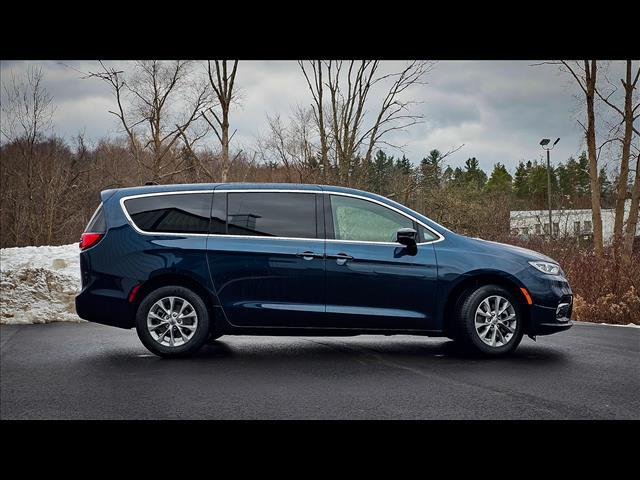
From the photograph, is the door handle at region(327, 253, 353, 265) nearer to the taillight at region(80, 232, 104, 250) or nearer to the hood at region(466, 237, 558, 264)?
the hood at region(466, 237, 558, 264)

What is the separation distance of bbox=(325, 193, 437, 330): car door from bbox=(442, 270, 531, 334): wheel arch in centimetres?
19

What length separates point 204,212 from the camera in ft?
23.5

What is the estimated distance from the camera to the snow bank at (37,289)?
36.0 feet

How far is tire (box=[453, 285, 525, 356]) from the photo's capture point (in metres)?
6.97

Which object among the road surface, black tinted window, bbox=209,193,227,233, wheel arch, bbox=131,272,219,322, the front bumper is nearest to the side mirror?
the road surface

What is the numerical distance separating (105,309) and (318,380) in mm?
2578

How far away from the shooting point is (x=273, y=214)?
7125mm

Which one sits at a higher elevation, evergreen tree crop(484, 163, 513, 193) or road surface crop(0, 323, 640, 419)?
evergreen tree crop(484, 163, 513, 193)

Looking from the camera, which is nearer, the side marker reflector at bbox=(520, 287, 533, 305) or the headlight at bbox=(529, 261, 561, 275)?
the side marker reflector at bbox=(520, 287, 533, 305)

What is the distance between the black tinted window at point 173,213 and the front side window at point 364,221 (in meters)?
1.41

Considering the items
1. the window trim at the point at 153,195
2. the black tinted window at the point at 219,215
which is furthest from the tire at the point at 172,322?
the black tinted window at the point at 219,215

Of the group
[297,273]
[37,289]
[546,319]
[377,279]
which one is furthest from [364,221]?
[37,289]
